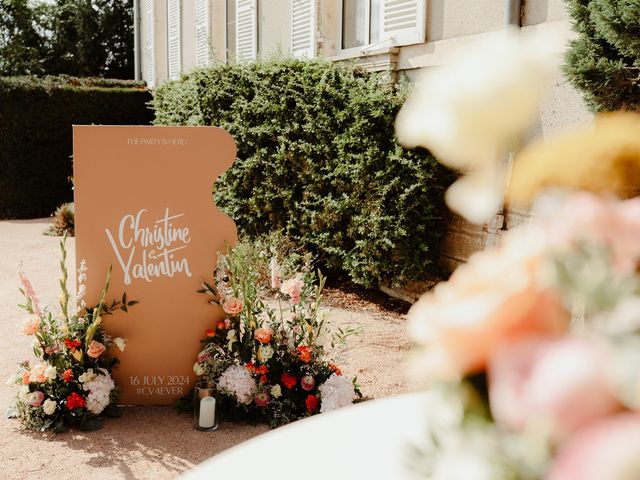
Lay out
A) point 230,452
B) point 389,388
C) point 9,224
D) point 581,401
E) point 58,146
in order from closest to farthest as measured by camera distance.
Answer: point 581,401 → point 230,452 → point 389,388 → point 9,224 → point 58,146

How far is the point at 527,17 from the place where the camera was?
5051 mm

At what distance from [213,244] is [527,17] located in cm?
298

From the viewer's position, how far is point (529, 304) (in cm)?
66

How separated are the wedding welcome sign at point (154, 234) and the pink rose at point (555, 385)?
3398 millimetres

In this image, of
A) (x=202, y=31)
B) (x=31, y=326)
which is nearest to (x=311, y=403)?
(x=31, y=326)

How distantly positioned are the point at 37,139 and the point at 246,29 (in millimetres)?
4412

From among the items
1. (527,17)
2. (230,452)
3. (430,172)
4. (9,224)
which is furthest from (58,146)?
(230,452)

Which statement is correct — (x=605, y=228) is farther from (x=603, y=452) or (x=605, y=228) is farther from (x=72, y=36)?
(x=72, y=36)

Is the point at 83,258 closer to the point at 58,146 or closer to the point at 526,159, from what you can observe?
the point at 526,159

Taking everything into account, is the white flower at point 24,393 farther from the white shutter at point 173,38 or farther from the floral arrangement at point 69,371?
→ the white shutter at point 173,38

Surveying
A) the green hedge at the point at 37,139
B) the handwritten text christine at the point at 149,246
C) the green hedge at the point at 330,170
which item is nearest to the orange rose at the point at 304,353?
the handwritten text christine at the point at 149,246

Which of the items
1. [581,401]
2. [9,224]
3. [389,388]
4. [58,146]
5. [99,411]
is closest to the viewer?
[581,401]

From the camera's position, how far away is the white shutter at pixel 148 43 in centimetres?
1488

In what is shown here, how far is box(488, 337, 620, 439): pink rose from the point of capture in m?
0.54
